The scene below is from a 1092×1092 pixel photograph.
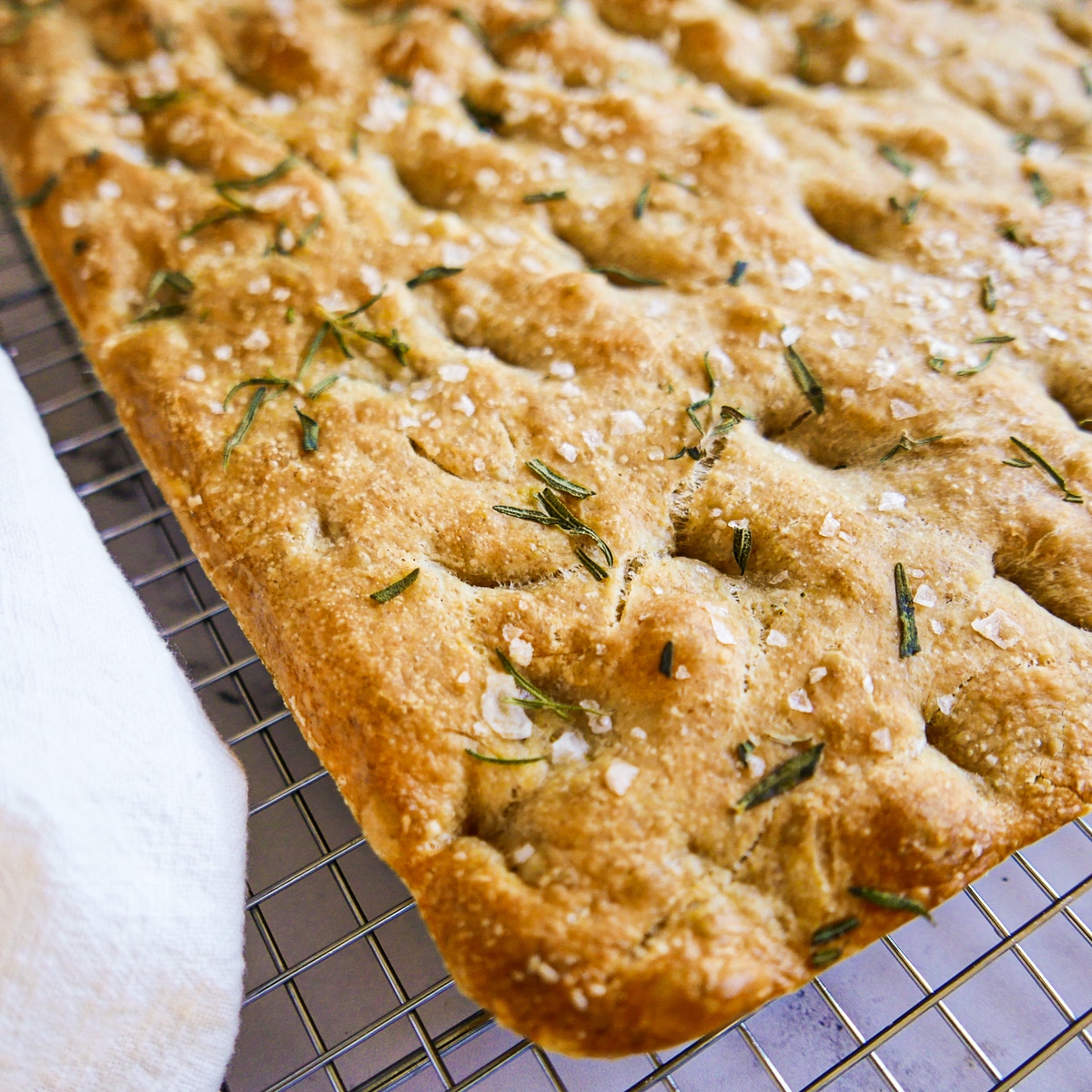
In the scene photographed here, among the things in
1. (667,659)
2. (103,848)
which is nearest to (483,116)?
(667,659)

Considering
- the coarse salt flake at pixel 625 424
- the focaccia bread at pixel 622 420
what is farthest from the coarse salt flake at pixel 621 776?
the coarse salt flake at pixel 625 424

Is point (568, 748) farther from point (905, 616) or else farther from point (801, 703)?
point (905, 616)

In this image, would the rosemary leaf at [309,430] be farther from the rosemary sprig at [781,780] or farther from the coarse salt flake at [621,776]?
the rosemary sprig at [781,780]

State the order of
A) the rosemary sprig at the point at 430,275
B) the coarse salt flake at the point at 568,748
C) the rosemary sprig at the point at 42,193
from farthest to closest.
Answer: the rosemary sprig at the point at 42,193, the rosemary sprig at the point at 430,275, the coarse salt flake at the point at 568,748

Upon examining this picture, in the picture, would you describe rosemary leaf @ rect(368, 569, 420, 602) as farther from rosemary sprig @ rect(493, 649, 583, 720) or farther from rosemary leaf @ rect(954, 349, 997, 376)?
rosemary leaf @ rect(954, 349, 997, 376)

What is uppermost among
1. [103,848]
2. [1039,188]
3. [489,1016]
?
[1039,188]

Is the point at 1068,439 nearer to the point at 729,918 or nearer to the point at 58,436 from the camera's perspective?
the point at 729,918

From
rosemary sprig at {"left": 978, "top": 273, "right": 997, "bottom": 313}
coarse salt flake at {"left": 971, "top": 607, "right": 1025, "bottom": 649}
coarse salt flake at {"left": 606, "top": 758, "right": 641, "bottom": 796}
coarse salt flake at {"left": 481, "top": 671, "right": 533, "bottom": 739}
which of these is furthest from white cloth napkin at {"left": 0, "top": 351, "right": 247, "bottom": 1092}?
rosemary sprig at {"left": 978, "top": 273, "right": 997, "bottom": 313}
